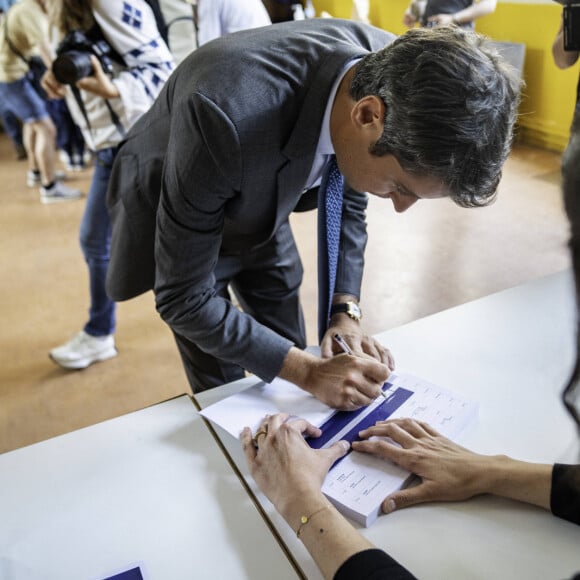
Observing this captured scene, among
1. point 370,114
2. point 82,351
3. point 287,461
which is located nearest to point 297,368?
point 287,461

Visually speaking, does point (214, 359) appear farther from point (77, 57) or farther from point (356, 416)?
point (77, 57)

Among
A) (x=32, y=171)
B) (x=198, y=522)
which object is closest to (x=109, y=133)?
(x=198, y=522)

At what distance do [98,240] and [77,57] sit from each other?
605 mm

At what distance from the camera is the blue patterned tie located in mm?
1126

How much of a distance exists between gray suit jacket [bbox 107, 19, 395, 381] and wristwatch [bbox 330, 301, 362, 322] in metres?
0.24

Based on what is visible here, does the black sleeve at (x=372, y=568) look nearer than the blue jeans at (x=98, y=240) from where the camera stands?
Yes

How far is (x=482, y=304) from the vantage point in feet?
4.21

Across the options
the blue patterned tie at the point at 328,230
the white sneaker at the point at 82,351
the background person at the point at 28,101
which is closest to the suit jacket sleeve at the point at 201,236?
the blue patterned tie at the point at 328,230

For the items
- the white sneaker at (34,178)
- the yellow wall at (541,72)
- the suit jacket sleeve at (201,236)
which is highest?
the suit jacket sleeve at (201,236)

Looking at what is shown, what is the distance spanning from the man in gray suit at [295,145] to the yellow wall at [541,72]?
329 cm

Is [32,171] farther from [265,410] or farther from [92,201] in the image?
[265,410]

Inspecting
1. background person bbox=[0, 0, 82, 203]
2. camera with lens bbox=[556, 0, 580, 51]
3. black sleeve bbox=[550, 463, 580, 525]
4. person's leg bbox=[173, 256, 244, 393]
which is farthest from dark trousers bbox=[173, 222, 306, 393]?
background person bbox=[0, 0, 82, 203]

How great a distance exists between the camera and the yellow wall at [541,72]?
390cm

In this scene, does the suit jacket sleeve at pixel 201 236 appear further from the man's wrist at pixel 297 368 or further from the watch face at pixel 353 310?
the watch face at pixel 353 310
